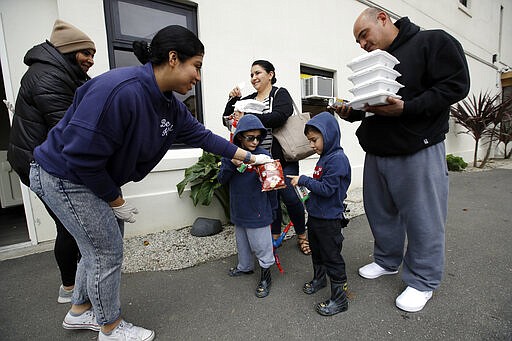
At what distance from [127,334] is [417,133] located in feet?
7.56

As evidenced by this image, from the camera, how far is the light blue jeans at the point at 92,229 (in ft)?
4.70

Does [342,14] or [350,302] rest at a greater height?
[342,14]

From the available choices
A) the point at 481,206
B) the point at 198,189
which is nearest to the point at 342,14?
the point at 481,206

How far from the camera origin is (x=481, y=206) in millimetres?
4543

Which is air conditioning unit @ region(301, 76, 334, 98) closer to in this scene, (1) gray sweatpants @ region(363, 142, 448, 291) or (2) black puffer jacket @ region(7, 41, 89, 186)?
(1) gray sweatpants @ region(363, 142, 448, 291)

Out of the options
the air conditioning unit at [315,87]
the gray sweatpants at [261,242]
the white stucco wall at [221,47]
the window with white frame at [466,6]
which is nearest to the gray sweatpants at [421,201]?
the gray sweatpants at [261,242]

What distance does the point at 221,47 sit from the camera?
159 inches

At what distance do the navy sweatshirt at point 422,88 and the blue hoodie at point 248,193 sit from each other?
37.9 inches

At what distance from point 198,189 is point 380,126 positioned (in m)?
2.39

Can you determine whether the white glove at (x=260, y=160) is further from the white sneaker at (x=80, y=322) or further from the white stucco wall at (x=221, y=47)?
the white stucco wall at (x=221, y=47)

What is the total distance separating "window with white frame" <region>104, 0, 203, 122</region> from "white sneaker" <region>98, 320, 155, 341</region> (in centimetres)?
302

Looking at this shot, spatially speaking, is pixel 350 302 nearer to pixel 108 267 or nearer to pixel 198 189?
pixel 108 267

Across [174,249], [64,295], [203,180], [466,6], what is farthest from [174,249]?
[466,6]

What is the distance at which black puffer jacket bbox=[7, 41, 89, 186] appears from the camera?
1802 millimetres
